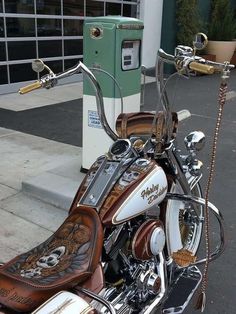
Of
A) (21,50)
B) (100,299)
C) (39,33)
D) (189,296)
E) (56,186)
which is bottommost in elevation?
(56,186)

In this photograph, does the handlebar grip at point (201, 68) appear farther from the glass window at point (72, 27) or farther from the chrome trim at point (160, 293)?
the glass window at point (72, 27)

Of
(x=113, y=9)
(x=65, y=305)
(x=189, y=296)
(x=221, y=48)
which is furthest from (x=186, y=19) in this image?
(x=65, y=305)

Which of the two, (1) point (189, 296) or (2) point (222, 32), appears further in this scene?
(2) point (222, 32)

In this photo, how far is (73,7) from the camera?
9523 mm

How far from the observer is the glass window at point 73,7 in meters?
9.32

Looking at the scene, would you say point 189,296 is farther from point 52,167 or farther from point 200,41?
point 52,167

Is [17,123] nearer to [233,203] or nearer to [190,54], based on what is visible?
[233,203]

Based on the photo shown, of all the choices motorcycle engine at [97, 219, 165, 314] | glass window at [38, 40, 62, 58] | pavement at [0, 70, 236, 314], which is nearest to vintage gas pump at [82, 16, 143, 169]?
pavement at [0, 70, 236, 314]

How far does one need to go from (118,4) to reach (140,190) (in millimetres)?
9480

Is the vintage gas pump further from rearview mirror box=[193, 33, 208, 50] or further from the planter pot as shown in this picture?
the planter pot

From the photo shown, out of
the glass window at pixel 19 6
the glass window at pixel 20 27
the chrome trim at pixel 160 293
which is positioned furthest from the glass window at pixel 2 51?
the chrome trim at pixel 160 293

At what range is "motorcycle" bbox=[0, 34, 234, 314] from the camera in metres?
1.71

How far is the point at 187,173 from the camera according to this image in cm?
264

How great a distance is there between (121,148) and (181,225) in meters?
0.92
